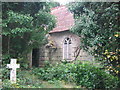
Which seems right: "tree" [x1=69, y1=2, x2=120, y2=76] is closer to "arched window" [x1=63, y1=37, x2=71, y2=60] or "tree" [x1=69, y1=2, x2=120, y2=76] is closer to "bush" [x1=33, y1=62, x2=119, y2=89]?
"bush" [x1=33, y1=62, x2=119, y2=89]

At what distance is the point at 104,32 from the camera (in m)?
6.44

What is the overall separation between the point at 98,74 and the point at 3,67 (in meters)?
4.10

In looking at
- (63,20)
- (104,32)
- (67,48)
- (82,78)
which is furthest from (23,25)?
(63,20)

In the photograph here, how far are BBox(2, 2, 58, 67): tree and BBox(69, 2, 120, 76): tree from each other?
2.53m

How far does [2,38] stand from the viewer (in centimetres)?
825

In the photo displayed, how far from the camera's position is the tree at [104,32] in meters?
5.86

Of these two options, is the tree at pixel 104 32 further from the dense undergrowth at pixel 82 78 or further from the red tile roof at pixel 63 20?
the red tile roof at pixel 63 20

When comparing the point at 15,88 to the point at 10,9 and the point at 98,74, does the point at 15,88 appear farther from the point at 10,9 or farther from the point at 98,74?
the point at 10,9

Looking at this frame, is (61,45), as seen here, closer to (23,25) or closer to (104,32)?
(23,25)

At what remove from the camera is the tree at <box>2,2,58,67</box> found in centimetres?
760

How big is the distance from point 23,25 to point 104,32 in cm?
380

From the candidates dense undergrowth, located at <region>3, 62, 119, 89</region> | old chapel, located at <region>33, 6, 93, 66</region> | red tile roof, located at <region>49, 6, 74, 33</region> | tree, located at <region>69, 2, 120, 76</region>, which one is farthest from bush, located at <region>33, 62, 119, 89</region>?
red tile roof, located at <region>49, 6, 74, 33</region>

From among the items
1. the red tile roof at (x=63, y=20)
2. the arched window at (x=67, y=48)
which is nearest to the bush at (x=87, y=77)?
the arched window at (x=67, y=48)

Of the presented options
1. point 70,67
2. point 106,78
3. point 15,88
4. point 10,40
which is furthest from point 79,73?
point 10,40
